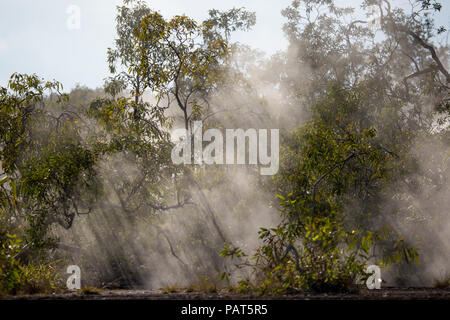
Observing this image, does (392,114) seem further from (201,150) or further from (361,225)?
(201,150)

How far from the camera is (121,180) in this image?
373 inches

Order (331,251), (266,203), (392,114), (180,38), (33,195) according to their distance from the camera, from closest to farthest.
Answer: (331,251), (33,195), (180,38), (266,203), (392,114)

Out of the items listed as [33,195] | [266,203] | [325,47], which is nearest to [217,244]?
[266,203]

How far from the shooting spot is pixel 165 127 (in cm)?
955

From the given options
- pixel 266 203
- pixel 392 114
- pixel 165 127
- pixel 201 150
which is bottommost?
pixel 266 203

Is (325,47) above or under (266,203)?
above

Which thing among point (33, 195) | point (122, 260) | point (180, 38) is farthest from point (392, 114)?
point (33, 195)

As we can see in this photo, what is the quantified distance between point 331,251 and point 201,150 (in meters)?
5.62

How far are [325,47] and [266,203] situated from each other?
871 cm

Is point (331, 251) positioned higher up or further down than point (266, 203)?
further down

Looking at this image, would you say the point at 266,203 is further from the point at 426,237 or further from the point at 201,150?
the point at 426,237
